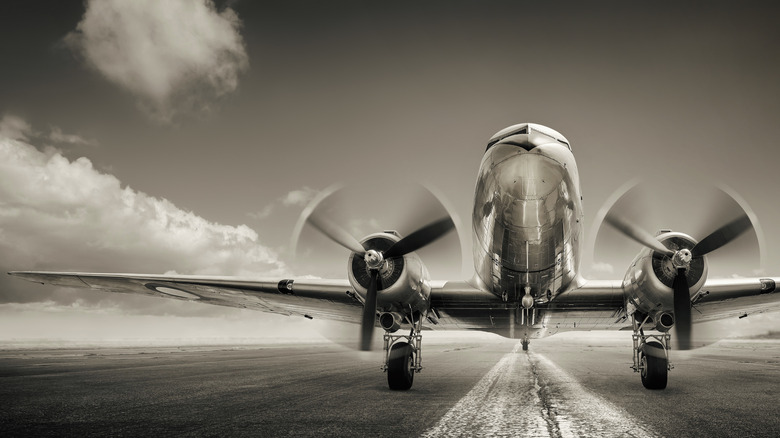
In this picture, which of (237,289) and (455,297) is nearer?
(455,297)

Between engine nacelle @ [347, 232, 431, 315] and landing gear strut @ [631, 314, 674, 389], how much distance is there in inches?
221

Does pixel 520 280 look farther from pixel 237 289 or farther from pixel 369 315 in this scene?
pixel 237 289

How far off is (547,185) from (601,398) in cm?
439

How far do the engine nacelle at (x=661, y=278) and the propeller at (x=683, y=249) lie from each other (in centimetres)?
27

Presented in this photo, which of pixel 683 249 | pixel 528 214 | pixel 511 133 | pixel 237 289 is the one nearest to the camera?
pixel 511 133

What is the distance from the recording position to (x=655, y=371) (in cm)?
1085

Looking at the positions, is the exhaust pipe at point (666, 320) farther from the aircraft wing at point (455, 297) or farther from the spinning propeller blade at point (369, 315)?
the spinning propeller blade at point (369, 315)

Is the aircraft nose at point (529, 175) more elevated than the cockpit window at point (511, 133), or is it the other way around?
the cockpit window at point (511, 133)

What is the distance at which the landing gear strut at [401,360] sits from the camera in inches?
423

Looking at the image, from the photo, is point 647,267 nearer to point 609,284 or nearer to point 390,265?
point 609,284

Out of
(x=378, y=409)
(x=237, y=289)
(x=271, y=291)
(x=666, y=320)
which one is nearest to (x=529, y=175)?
(x=378, y=409)

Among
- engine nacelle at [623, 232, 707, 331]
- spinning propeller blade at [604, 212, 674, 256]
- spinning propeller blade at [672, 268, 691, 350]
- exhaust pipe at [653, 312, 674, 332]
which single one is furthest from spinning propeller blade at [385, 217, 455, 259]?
exhaust pipe at [653, 312, 674, 332]

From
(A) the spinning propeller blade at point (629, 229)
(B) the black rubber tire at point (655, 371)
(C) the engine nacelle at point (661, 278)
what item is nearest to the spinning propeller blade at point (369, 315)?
(A) the spinning propeller blade at point (629, 229)

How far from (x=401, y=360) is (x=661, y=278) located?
6407 millimetres
